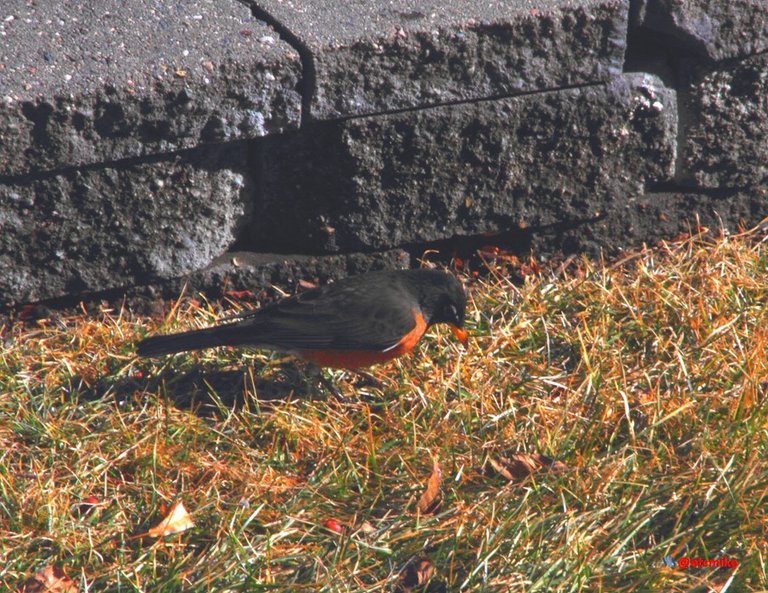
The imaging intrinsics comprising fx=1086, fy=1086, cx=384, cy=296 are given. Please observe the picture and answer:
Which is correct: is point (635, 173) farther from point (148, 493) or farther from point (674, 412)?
point (148, 493)

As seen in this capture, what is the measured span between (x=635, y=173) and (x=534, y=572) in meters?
2.20

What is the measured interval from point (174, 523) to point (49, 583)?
35 centimetres

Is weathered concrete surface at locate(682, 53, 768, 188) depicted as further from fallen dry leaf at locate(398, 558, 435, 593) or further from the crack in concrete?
fallen dry leaf at locate(398, 558, 435, 593)

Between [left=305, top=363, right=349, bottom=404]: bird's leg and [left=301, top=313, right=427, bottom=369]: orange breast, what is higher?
[left=301, top=313, right=427, bottom=369]: orange breast

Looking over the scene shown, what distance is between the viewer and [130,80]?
357 centimetres

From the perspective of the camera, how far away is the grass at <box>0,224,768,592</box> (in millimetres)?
2729

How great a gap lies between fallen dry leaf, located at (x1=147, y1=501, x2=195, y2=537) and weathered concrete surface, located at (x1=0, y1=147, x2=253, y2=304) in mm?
1232

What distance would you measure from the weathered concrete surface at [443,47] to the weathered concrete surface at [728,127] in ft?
1.64

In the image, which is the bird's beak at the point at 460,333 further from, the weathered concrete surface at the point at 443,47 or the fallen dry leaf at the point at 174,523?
the fallen dry leaf at the point at 174,523

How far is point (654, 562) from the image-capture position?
2715 mm

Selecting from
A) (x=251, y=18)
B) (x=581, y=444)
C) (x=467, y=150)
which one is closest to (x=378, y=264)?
(x=467, y=150)

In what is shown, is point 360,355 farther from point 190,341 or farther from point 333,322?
point 190,341

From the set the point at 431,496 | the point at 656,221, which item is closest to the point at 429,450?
the point at 431,496

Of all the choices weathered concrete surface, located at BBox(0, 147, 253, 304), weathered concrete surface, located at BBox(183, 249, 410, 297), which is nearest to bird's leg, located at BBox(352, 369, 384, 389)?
weathered concrete surface, located at BBox(183, 249, 410, 297)
